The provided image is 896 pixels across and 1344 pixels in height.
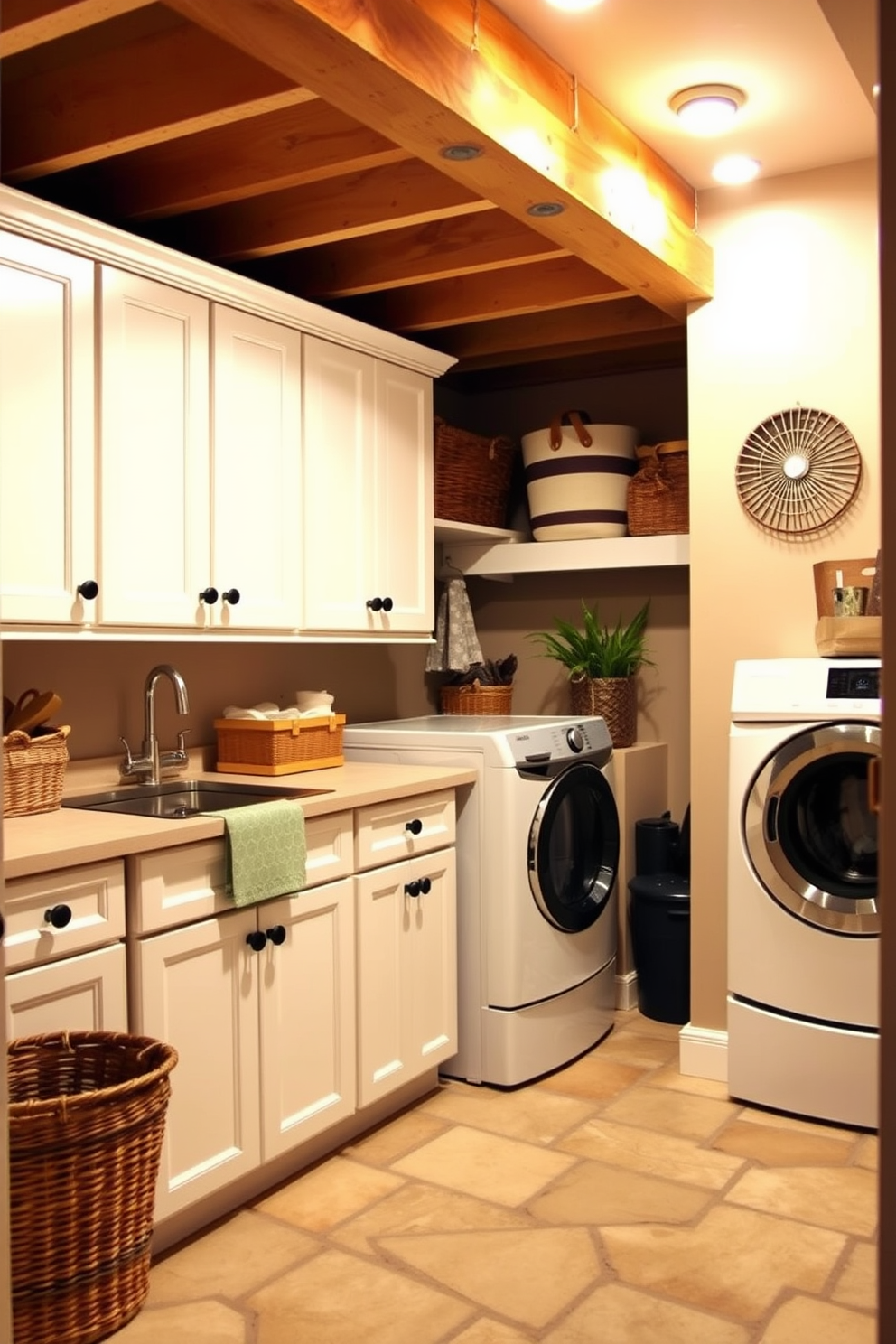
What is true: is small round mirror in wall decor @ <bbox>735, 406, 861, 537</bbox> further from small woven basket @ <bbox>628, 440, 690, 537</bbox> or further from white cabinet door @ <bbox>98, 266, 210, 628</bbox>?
white cabinet door @ <bbox>98, 266, 210, 628</bbox>

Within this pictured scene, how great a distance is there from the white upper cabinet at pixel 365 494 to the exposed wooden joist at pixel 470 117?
0.75 m

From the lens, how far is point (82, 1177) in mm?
2010

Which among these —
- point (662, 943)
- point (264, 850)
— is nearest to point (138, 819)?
point (264, 850)

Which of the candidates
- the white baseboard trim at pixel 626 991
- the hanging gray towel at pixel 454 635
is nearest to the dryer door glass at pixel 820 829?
the white baseboard trim at pixel 626 991

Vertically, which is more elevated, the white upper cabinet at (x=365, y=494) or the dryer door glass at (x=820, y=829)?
the white upper cabinet at (x=365, y=494)

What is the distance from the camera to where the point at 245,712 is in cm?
340

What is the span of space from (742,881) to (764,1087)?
21.9 inches

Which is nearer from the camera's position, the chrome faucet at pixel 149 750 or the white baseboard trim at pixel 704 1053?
the chrome faucet at pixel 149 750

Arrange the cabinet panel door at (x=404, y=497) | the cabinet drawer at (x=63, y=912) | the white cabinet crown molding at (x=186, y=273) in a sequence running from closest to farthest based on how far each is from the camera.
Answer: the cabinet drawer at (x=63, y=912) < the white cabinet crown molding at (x=186, y=273) < the cabinet panel door at (x=404, y=497)

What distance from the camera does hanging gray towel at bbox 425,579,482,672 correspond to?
13.9ft

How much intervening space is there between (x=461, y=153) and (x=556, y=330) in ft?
5.32

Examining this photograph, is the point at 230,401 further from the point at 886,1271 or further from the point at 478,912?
the point at 886,1271

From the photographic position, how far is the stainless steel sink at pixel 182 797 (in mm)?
2924

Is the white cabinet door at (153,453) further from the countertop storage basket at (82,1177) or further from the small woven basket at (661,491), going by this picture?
the small woven basket at (661,491)
